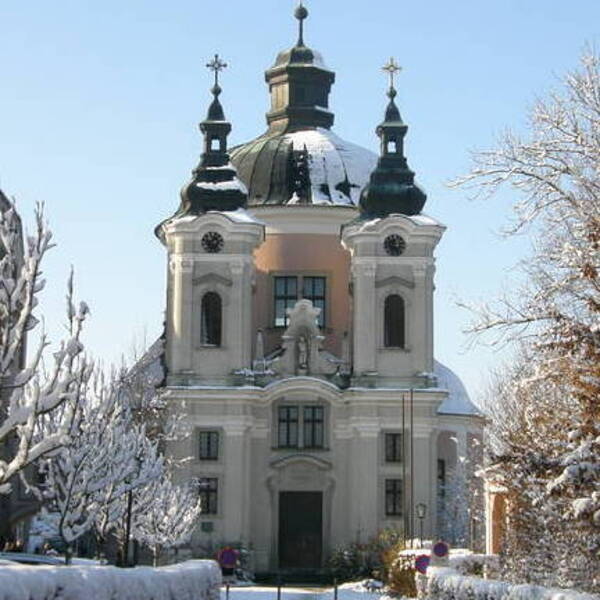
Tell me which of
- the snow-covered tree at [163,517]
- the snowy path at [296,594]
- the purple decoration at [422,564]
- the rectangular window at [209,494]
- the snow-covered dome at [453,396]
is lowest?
the snowy path at [296,594]

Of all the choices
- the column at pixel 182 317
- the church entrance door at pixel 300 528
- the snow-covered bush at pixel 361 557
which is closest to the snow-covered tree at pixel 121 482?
the snow-covered bush at pixel 361 557

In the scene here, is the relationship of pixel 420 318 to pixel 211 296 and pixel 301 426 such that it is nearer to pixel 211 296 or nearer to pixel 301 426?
pixel 301 426

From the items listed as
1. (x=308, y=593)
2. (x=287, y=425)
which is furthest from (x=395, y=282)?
(x=308, y=593)

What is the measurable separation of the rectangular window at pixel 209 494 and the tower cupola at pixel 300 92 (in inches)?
696

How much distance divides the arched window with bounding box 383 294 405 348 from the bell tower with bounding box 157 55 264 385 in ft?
17.5

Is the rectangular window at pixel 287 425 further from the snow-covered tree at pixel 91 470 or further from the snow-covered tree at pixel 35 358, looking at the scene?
the snow-covered tree at pixel 35 358

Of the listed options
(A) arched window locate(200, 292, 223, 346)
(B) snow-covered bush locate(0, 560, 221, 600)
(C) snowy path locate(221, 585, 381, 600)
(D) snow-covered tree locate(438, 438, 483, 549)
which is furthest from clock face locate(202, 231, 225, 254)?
(B) snow-covered bush locate(0, 560, 221, 600)

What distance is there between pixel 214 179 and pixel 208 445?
1069 centimetres

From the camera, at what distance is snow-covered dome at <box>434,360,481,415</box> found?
68.2 meters

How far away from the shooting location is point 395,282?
61.2m

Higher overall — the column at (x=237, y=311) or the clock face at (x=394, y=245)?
the clock face at (x=394, y=245)

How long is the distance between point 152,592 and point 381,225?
1603 inches

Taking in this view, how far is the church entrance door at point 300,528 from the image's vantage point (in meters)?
61.2

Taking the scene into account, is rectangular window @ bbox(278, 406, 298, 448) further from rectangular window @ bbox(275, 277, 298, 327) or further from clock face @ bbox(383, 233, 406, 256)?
clock face @ bbox(383, 233, 406, 256)
